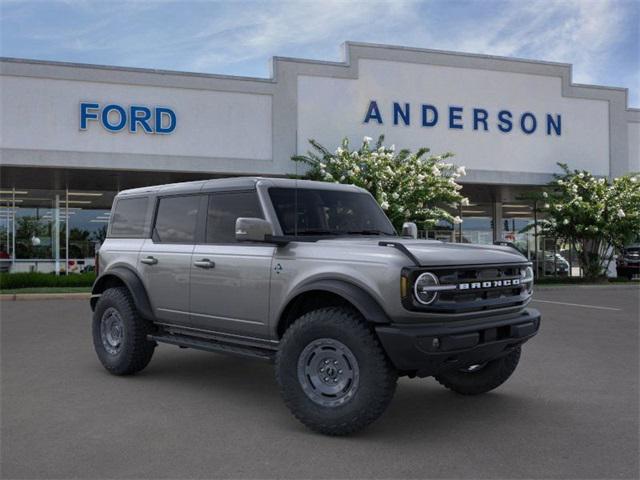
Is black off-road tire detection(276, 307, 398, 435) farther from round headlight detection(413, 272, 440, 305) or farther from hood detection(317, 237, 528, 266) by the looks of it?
hood detection(317, 237, 528, 266)

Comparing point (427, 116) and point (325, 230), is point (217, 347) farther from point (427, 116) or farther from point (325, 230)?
point (427, 116)

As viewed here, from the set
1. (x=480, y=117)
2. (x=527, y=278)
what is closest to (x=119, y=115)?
(x=480, y=117)

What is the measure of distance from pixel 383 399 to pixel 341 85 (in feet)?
61.9

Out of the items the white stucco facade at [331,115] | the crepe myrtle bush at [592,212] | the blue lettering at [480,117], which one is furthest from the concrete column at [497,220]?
the blue lettering at [480,117]

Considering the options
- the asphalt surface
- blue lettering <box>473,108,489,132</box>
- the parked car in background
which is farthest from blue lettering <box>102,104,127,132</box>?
the parked car in background

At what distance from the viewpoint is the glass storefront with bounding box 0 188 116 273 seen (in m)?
23.4

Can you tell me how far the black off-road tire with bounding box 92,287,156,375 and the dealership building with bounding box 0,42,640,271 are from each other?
13730 mm

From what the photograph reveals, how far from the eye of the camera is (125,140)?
65.7ft

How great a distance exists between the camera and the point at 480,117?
24.1m

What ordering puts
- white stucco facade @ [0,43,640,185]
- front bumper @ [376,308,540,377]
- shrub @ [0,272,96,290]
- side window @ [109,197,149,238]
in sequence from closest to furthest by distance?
front bumper @ [376,308,540,377] < side window @ [109,197,149,238] < shrub @ [0,272,96,290] < white stucco facade @ [0,43,640,185]

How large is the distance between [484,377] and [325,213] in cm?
215

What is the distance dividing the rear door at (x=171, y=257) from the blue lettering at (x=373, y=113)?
16.4m

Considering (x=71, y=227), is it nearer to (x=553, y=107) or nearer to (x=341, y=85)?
(x=341, y=85)

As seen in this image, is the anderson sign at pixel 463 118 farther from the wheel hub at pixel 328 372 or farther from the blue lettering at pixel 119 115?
the wheel hub at pixel 328 372
